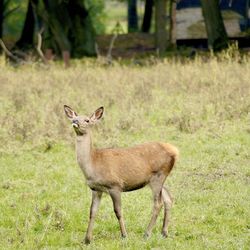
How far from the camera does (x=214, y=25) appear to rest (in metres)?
30.9

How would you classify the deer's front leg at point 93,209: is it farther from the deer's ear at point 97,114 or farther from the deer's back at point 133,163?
the deer's ear at point 97,114

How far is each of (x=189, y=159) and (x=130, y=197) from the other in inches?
105

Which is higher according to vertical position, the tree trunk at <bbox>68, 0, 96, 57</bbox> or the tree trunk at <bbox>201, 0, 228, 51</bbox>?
the tree trunk at <bbox>201, 0, 228, 51</bbox>

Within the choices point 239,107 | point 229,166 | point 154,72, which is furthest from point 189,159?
point 154,72

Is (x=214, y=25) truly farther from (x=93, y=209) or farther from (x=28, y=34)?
(x=93, y=209)

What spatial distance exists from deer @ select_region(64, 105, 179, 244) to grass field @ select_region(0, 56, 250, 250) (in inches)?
13.9

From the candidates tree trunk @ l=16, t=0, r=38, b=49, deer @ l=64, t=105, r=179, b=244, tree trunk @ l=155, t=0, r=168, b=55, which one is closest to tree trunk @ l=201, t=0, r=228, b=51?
tree trunk @ l=155, t=0, r=168, b=55

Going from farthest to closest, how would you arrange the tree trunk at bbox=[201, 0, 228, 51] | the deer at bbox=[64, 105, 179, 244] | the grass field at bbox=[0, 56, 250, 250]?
the tree trunk at bbox=[201, 0, 228, 51] → the grass field at bbox=[0, 56, 250, 250] → the deer at bbox=[64, 105, 179, 244]

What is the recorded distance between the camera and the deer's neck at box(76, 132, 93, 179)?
8.83m

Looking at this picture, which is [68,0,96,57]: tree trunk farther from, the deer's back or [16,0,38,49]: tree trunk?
the deer's back

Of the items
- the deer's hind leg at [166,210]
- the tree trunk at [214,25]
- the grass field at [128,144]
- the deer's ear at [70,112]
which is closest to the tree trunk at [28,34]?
the tree trunk at [214,25]

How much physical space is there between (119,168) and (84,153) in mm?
400

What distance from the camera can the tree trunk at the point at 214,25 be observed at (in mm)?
30516

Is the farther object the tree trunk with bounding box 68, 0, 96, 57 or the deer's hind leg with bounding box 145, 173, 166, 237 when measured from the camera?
the tree trunk with bounding box 68, 0, 96, 57
